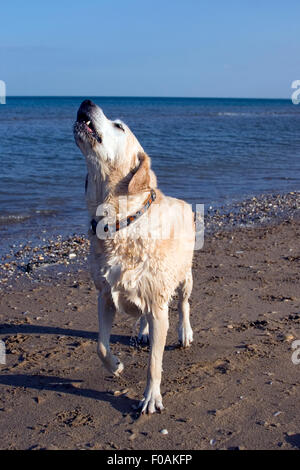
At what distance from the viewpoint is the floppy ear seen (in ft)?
12.2

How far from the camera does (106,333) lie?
4.04 metres

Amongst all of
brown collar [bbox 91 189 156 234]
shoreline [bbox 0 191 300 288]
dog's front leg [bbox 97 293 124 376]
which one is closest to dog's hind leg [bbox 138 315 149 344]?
dog's front leg [bbox 97 293 124 376]

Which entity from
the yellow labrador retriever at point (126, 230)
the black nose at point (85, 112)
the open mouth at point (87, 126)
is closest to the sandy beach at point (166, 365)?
the yellow labrador retriever at point (126, 230)

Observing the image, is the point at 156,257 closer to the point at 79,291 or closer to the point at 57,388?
the point at 57,388

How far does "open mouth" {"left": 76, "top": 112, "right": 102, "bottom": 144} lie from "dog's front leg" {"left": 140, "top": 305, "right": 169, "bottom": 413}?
4.54 feet

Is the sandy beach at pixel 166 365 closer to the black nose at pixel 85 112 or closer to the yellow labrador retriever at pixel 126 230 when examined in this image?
the yellow labrador retriever at pixel 126 230

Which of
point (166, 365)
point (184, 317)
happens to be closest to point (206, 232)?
point (184, 317)

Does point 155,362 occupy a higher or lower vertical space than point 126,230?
lower

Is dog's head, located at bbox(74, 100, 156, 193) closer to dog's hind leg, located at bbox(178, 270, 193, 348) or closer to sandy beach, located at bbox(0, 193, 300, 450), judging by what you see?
dog's hind leg, located at bbox(178, 270, 193, 348)

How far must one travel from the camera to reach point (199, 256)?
295 inches

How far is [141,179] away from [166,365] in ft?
5.65

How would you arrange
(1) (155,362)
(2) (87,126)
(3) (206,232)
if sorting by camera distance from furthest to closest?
(3) (206,232) < (1) (155,362) < (2) (87,126)

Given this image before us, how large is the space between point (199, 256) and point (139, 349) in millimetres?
2944

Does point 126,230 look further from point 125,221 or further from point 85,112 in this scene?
point 85,112
